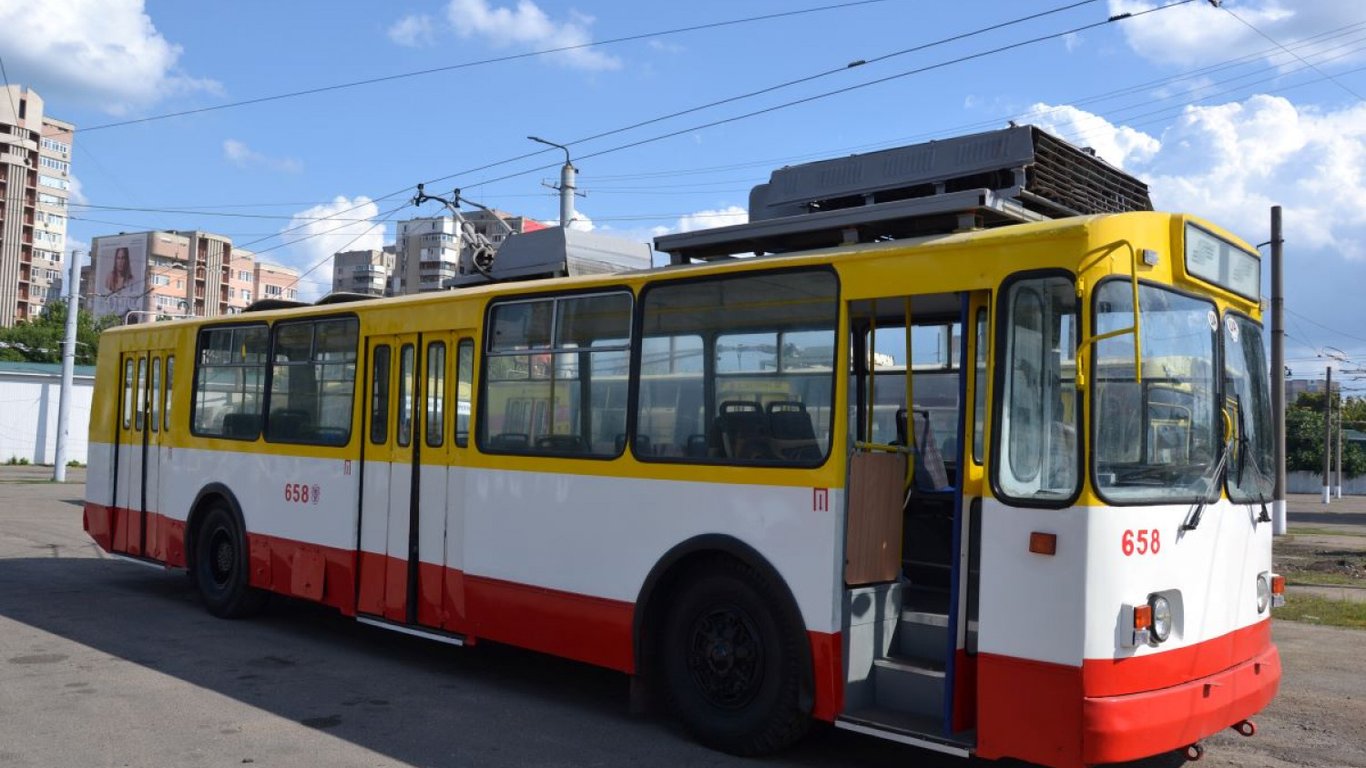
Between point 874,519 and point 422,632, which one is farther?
point 422,632

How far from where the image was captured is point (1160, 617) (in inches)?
210

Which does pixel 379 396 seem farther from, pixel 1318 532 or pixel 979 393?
pixel 1318 532

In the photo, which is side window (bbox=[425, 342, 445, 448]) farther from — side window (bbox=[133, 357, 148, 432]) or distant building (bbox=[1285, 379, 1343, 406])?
distant building (bbox=[1285, 379, 1343, 406])

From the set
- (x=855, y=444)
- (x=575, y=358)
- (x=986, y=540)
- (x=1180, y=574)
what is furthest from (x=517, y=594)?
(x=1180, y=574)

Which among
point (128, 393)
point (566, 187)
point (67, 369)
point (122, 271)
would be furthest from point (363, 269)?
point (128, 393)

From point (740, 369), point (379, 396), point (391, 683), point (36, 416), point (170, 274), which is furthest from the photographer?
point (170, 274)

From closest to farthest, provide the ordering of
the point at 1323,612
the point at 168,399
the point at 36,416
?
the point at 168,399 → the point at 1323,612 → the point at 36,416

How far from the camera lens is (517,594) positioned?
315 inches

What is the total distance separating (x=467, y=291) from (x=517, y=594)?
243cm

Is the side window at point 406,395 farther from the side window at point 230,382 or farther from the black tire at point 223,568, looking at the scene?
the black tire at point 223,568

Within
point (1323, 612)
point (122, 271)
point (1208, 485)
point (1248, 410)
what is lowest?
point (1323, 612)

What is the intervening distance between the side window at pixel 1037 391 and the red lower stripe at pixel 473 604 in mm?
1388

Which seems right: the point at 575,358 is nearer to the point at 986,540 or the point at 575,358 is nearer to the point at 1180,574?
the point at 986,540

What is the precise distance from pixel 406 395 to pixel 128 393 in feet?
17.4
